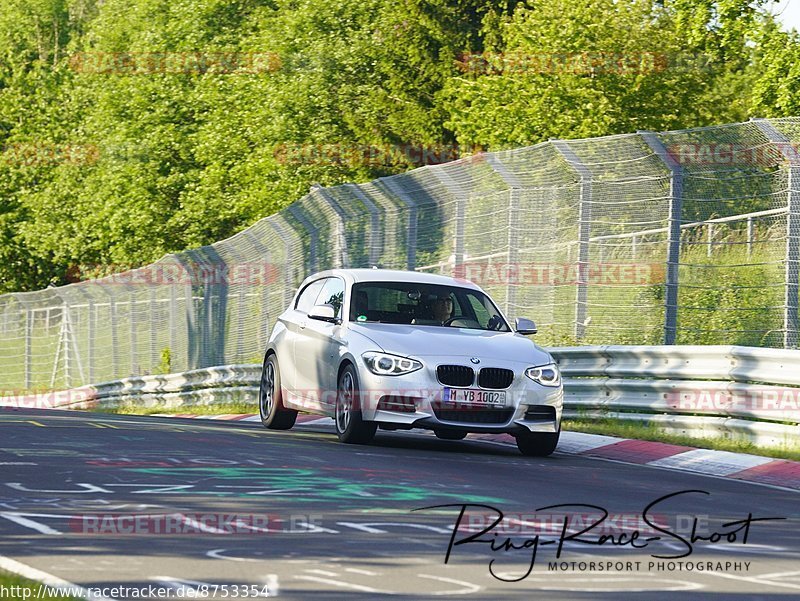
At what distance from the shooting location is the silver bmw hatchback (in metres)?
13.3

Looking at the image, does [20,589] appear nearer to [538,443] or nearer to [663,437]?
[538,443]

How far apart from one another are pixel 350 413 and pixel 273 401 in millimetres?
2683

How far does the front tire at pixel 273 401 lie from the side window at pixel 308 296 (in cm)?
58

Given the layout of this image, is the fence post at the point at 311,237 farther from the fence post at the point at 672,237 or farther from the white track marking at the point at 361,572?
the white track marking at the point at 361,572

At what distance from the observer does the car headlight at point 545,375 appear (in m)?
13.6

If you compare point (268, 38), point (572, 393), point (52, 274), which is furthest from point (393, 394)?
point (52, 274)

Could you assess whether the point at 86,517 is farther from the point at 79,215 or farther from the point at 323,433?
the point at 79,215

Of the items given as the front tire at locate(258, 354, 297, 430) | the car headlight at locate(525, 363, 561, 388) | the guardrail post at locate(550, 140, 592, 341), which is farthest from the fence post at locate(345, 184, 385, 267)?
the car headlight at locate(525, 363, 561, 388)

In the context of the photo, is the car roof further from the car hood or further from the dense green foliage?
the dense green foliage

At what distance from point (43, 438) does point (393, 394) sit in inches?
120

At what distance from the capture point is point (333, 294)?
15.5 metres

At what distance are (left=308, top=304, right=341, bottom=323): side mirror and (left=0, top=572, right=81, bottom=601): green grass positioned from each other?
832 cm

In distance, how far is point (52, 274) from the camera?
214 ft

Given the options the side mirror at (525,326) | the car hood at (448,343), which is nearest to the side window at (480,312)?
the side mirror at (525,326)
